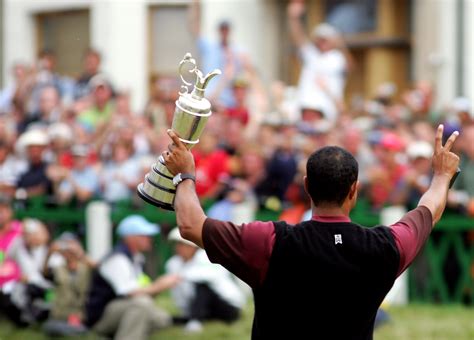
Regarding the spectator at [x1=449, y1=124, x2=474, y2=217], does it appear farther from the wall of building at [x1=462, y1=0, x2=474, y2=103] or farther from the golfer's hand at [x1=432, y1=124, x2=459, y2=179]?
the golfer's hand at [x1=432, y1=124, x2=459, y2=179]

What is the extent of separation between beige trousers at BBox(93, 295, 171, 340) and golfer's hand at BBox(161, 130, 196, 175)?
5.45 meters

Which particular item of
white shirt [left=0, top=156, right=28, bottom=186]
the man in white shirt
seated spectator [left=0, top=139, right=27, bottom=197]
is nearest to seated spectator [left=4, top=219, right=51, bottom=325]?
seated spectator [left=0, top=139, right=27, bottom=197]

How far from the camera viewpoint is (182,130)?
196 inches

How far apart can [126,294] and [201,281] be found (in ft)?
2.48

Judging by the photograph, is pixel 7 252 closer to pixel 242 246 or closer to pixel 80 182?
pixel 80 182

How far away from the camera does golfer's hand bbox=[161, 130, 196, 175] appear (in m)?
4.98

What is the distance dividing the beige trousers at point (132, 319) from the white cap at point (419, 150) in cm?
303

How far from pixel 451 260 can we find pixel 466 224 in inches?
15.9

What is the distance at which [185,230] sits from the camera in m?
4.85

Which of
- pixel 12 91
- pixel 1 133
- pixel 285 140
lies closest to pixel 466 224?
pixel 285 140

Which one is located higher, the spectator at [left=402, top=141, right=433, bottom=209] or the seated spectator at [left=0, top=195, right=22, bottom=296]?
the spectator at [left=402, top=141, right=433, bottom=209]

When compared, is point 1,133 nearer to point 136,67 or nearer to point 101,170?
point 101,170

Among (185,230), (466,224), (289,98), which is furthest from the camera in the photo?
(289,98)

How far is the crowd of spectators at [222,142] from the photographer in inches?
462
